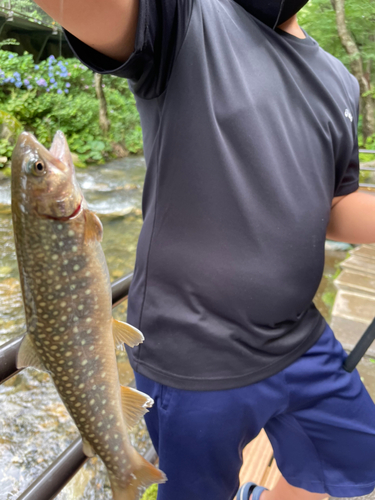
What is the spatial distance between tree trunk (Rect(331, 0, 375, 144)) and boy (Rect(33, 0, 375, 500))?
22.6 ft

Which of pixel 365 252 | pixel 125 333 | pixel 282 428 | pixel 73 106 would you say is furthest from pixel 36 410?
pixel 73 106

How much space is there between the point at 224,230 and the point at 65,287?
0.34 m

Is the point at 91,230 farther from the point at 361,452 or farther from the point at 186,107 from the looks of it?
the point at 361,452

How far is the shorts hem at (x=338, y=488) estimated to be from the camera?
101 cm

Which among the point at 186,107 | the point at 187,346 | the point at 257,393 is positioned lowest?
the point at 257,393

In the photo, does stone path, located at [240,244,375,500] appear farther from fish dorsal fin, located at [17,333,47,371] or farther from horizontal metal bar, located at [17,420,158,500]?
fish dorsal fin, located at [17,333,47,371]

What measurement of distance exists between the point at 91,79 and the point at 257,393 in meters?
8.21

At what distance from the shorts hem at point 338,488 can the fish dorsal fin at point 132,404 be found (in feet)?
2.10

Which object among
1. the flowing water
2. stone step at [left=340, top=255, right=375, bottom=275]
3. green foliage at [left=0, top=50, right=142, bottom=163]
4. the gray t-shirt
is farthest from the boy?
green foliage at [left=0, top=50, right=142, bottom=163]

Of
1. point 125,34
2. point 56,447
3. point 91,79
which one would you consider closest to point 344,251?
point 56,447

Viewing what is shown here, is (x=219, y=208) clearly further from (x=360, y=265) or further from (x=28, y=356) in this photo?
(x=360, y=265)

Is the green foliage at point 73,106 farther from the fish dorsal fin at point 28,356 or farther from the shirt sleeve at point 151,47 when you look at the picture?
the fish dorsal fin at point 28,356

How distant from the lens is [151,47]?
64cm

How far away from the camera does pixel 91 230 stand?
57 centimetres
